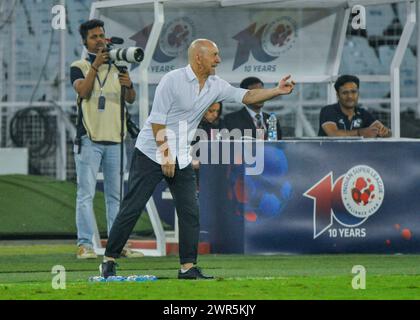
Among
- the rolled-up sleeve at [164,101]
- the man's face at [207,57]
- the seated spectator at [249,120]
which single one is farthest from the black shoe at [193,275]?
the seated spectator at [249,120]

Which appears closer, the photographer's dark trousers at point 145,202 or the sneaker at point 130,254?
the photographer's dark trousers at point 145,202

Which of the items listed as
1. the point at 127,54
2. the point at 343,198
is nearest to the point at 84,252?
the point at 127,54

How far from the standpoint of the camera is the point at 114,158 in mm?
16938

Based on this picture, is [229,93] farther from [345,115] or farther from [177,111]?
[345,115]

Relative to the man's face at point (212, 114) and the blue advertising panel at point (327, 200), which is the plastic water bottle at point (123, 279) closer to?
the blue advertising panel at point (327, 200)

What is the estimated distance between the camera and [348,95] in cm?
1825

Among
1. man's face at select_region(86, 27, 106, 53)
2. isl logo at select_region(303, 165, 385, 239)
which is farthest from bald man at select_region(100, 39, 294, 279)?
Result: isl logo at select_region(303, 165, 385, 239)

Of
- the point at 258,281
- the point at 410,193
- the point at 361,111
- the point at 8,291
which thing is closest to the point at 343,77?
the point at 361,111

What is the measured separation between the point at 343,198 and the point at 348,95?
1.58 metres

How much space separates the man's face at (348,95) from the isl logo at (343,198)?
1.26 metres

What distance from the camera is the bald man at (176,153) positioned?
13.6 m

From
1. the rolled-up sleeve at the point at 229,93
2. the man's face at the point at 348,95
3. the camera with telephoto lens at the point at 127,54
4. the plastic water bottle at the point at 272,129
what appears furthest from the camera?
the man's face at the point at 348,95

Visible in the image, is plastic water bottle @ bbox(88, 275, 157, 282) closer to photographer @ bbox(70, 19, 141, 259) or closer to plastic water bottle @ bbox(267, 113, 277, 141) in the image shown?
photographer @ bbox(70, 19, 141, 259)

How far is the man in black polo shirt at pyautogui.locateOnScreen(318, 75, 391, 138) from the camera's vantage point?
59.7ft
